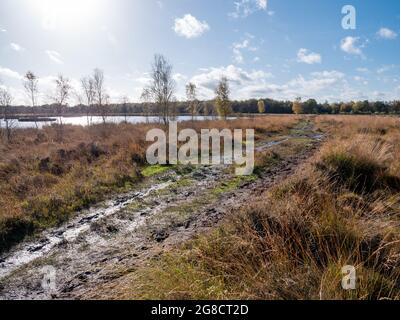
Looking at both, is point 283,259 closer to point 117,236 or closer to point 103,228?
point 117,236

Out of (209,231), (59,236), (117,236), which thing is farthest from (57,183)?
(209,231)

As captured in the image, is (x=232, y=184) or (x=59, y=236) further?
(x=232, y=184)

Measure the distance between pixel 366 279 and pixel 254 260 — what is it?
3.95ft

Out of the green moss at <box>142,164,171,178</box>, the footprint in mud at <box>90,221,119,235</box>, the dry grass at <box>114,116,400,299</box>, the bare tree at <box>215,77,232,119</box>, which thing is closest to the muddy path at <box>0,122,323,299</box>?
the footprint in mud at <box>90,221,119,235</box>

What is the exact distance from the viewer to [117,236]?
5.49m

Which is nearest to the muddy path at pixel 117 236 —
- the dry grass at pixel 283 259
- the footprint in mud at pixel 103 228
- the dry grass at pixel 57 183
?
the footprint in mud at pixel 103 228

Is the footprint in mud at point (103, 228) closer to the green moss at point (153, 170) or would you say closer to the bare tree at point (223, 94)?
the green moss at point (153, 170)

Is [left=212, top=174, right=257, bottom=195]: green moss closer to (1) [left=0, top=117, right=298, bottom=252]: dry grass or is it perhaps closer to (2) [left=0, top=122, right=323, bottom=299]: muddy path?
(2) [left=0, top=122, right=323, bottom=299]: muddy path

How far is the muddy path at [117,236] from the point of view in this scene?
3934 mm

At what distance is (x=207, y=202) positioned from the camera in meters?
7.29

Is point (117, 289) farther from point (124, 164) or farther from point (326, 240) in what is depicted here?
point (124, 164)

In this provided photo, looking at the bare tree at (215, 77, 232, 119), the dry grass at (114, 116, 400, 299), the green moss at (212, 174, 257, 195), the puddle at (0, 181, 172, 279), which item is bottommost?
the puddle at (0, 181, 172, 279)

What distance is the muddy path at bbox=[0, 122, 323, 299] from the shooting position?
3.93 m
